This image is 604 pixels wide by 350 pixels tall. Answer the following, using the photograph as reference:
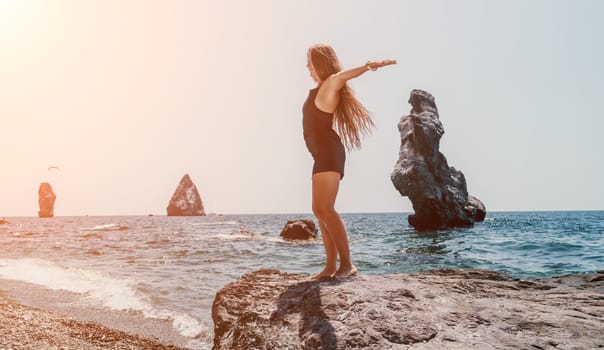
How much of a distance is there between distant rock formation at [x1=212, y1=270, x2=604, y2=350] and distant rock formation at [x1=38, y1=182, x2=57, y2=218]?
195m

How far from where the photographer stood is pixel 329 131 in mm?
4512

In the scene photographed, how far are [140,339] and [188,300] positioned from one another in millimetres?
3703

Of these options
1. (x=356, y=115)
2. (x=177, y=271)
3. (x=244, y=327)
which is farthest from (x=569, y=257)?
(x=244, y=327)

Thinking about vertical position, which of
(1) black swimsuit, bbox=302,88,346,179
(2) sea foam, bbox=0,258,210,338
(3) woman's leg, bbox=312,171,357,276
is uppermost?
(1) black swimsuit, bbox=302,88,346,179

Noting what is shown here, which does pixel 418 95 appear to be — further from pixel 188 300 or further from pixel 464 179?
pixel 188 300

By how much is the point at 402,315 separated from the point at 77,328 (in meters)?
5.14

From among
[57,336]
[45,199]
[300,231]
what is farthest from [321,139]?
[45,199]

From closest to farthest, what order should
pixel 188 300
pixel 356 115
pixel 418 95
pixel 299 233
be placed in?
1. pixel 356 115
2. pixel 188 300
3. pixel 299 233
4. pixel 418 95

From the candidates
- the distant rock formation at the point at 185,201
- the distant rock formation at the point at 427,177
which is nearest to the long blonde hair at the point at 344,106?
the distant rock formation at the point at 427,177

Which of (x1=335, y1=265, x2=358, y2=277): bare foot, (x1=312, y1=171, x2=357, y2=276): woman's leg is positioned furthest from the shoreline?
(x1=312, y1=171, x2=357, y2=276): woman's leg

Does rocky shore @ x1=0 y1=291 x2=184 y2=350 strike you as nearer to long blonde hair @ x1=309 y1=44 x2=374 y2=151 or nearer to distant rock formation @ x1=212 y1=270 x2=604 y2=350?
distant rock formation @ x1=212 y1=270 x2=604 y2=350

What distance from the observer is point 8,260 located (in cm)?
1862

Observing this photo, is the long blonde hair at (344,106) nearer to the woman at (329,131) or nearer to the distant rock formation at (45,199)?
the woman at (329,131)

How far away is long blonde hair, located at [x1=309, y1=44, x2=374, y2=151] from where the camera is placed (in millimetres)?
4555
